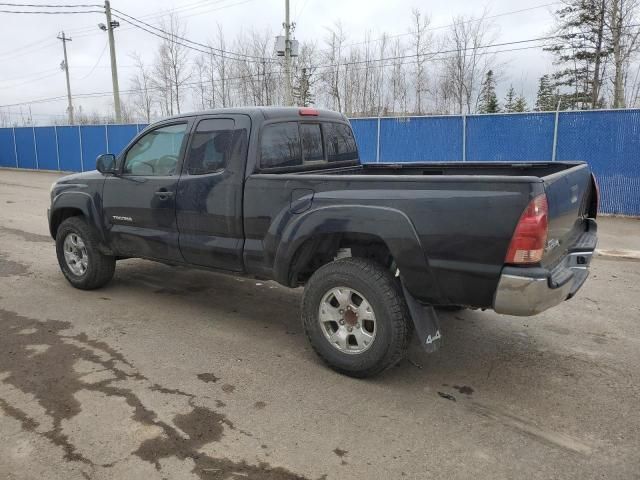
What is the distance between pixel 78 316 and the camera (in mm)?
5047

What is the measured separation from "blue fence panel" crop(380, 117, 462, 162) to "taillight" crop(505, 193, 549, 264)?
417 inches

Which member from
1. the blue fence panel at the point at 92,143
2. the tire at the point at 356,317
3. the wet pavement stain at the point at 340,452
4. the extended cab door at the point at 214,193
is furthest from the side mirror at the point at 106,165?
the blue fence panel at the point at 92,143

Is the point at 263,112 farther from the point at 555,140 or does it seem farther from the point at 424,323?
the point at 555,140

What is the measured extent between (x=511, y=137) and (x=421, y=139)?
245cm

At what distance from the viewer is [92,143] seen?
2391cm

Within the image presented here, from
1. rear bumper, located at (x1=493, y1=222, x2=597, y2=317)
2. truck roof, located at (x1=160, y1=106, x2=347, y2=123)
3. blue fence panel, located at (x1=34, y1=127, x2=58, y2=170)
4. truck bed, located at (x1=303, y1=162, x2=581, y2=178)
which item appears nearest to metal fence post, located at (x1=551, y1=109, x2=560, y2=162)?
truck bed, located at (x1=303, y1=162, x2=581, y2=178)

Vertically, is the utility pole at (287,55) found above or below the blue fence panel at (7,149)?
above

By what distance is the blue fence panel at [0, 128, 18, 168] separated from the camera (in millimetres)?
28719

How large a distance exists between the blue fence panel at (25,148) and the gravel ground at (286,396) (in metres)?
25.1

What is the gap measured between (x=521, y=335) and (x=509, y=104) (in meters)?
43.4

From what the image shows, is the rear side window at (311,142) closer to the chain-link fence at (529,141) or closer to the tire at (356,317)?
the tire at (356,317)

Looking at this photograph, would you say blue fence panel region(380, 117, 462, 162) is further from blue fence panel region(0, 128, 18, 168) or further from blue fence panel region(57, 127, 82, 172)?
blue fence panel region(0, 128, 18, 168)

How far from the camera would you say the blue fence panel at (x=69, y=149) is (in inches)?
971

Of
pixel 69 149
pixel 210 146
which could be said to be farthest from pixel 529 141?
pixel 69 149
